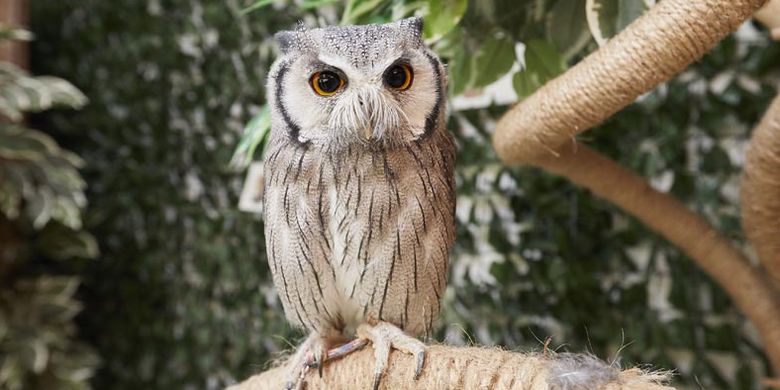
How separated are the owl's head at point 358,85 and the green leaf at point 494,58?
0.20 meters

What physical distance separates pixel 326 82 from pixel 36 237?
5.53 ft

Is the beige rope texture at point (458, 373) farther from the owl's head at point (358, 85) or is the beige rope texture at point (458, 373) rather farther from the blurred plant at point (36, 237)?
the blurred plant at point (36, 237)

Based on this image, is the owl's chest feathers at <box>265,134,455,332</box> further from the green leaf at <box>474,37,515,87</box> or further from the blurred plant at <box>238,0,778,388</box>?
the blurred plant at <box>238,0,778,388</box>

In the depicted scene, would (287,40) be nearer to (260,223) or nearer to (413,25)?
(413,25)

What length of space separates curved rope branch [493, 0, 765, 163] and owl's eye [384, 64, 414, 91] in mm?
160

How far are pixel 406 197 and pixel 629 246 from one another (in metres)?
0.73

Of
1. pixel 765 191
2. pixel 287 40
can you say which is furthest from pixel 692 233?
pixel 287 40

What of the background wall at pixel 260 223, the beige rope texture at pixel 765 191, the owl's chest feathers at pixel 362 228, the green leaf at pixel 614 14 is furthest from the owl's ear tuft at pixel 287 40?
the beige rope texture at pixel 765 191

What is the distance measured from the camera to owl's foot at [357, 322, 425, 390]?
60 cm

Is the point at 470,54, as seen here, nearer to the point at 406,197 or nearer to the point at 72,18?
the point at 406,197

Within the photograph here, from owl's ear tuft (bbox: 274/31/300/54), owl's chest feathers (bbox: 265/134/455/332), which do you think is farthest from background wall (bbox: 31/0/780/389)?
owl's ear tuft (bbox: 274/31/300/54)

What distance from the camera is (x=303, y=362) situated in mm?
683

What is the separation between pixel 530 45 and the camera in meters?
0.82

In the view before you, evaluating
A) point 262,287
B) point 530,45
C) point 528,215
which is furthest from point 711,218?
point 262,287
